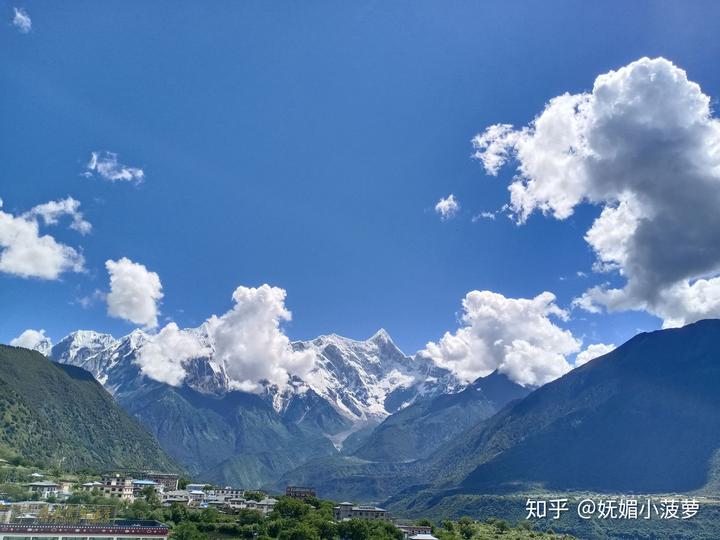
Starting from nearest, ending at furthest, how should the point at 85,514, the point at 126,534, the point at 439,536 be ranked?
the point at 126,534 → the point at 85,514 → the point at 439,536

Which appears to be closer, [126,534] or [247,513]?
[126,534]

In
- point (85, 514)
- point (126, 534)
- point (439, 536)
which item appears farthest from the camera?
point (439, 536)

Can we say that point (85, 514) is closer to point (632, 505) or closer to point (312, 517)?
point (312, 517)

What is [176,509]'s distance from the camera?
19888 cm

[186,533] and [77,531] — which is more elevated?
[77,531]

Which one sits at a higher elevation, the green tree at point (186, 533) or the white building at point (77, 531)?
the white building at point (77, 531)

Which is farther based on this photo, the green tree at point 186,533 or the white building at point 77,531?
the green tree at point 186,533

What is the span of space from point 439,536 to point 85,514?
10753 centimetres

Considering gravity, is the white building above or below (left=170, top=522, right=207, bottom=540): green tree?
above

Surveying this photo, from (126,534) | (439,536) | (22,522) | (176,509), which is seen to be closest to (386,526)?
(439,536)

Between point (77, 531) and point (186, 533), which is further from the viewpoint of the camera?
point (186, 533)

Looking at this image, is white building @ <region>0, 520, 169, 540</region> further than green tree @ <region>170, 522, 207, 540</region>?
No

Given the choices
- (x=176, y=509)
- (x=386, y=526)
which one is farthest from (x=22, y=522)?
(x=386, y=526)

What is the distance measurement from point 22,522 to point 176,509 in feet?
167
